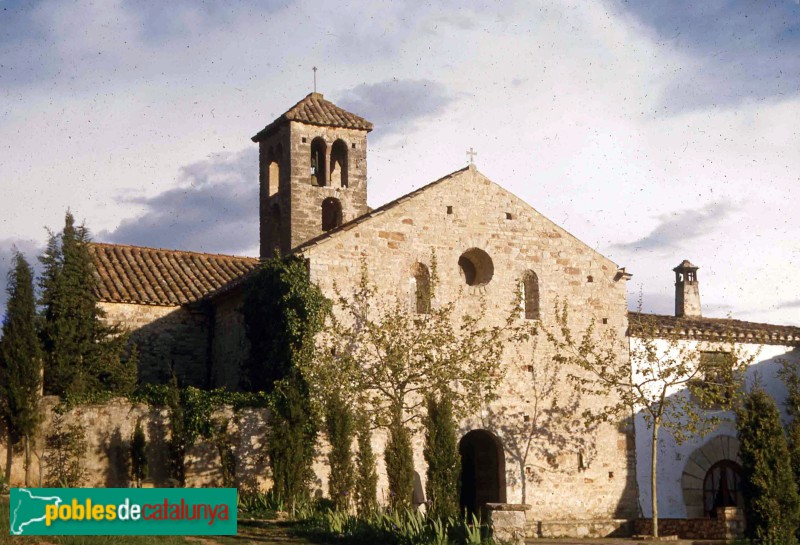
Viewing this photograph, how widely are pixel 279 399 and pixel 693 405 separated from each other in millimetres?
10553

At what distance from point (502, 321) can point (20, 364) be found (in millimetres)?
11721

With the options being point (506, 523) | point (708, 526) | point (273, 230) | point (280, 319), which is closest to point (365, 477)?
point (280, 319)

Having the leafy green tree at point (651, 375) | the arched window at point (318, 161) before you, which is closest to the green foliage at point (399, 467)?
the leafy green tree at point (651, 375)

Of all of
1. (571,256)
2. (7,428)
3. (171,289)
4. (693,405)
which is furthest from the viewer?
(171,289)

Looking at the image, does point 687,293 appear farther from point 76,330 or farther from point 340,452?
point 76,330

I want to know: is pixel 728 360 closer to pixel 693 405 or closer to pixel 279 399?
pixel 693 405

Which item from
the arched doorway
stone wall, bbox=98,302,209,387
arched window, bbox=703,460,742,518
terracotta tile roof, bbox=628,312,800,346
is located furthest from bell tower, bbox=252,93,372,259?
arched window, bbox=703,460,742,518

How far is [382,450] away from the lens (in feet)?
83.7

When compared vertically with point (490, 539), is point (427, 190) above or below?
above

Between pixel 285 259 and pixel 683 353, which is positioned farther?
pixel 683 353

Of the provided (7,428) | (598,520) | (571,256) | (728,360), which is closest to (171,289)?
(7,428)

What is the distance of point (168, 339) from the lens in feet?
102

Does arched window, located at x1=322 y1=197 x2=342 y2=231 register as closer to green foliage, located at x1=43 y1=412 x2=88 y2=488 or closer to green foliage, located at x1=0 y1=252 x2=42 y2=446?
green foliage, located at x1=0 y1=252 x2=42 y2=446

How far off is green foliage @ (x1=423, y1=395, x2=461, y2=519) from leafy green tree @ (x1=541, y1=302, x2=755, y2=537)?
5.50 m
